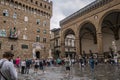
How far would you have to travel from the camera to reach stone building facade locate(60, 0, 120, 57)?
2529cm

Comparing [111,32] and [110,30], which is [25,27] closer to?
[110,30]

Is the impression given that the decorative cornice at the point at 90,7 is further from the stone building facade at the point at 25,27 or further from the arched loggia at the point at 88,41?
the stone building facade at the point at 25,27

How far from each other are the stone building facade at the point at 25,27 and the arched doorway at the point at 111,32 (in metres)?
15.3

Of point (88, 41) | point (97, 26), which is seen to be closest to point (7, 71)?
point (97, 26)

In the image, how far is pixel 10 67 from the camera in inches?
126

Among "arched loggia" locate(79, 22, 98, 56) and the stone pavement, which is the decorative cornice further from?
the stone pavement

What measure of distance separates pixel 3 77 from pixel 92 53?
35662 mm

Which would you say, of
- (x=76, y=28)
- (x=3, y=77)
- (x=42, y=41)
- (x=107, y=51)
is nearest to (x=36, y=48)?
(x=42, y=41)

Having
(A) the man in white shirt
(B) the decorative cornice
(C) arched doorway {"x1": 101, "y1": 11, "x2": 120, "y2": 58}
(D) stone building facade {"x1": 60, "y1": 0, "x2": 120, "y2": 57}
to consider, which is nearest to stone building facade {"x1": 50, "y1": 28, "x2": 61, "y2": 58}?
(D) stone building facade {"x1": 60, "y1": 0, "x2": 120, "y2": 57}

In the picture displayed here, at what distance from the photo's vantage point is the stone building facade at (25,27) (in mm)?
34062

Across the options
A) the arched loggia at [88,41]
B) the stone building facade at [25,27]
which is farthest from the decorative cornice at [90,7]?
the stone building facade at [25,27]

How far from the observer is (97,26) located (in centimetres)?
2638

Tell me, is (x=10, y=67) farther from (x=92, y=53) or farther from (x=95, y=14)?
(x=92, y=53)

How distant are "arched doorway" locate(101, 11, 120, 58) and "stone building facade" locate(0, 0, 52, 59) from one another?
50.1ft
